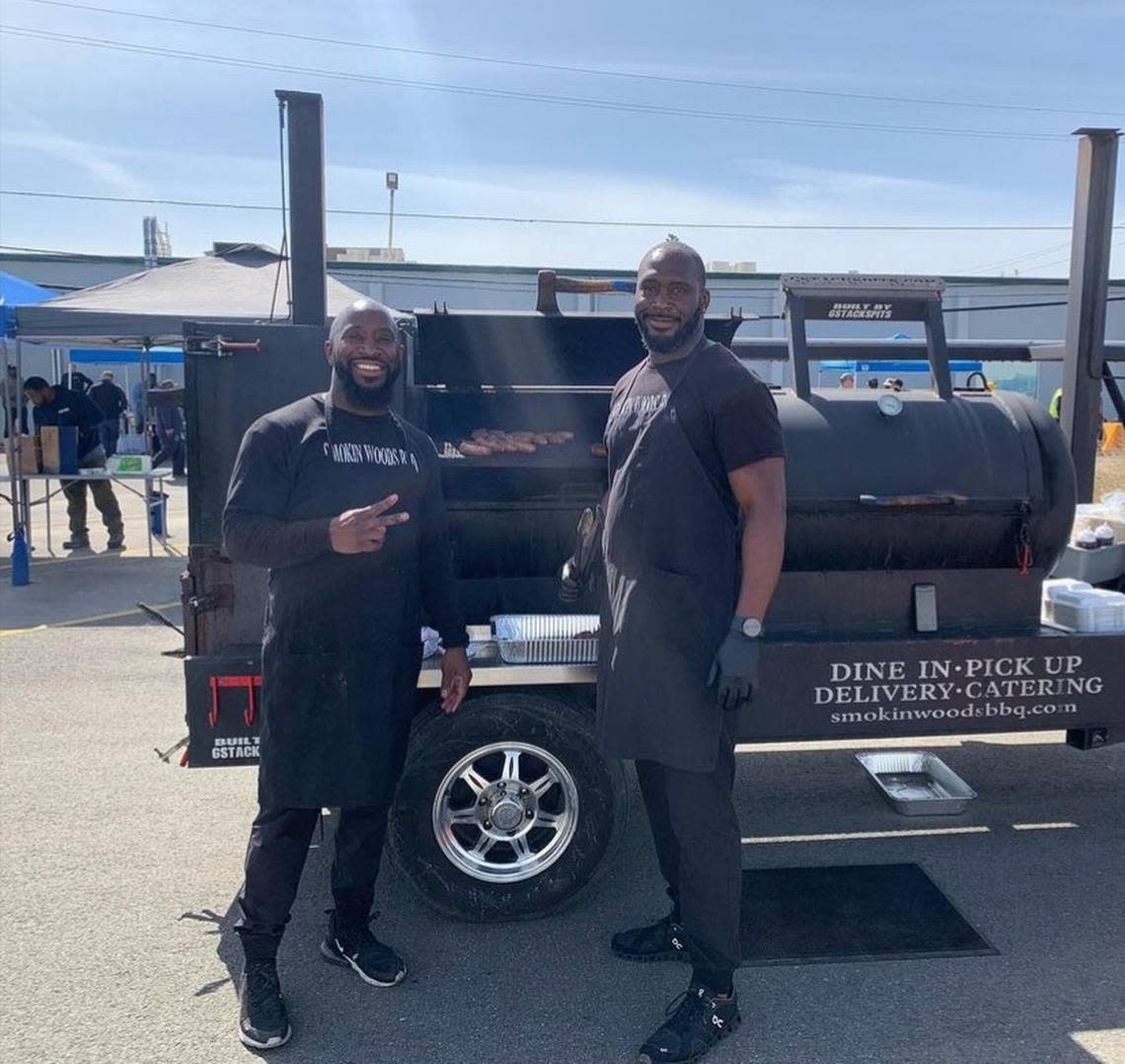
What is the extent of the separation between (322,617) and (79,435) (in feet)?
32.9

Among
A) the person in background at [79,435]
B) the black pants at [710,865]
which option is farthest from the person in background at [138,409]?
the black pants at [710,865]

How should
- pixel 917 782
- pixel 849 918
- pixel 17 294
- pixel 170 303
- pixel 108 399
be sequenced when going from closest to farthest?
pixel 849 918, pixel 917 782, pixel 170 303, pixel 17 294, pixel 108 399

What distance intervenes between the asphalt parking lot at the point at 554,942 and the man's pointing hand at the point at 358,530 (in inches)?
54.2

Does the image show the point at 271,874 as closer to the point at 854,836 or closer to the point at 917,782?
the point at 854,836

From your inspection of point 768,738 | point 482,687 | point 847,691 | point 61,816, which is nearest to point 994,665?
point 847,691

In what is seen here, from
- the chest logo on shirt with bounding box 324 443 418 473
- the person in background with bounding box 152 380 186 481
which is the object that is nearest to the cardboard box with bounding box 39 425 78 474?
the person in background with bounding box 152 380 186 481

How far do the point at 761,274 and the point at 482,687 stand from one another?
31.9 meters

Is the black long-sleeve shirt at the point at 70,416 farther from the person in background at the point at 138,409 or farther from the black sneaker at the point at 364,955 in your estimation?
the person in background at the point at 138,409

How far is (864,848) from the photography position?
4227 millimetres

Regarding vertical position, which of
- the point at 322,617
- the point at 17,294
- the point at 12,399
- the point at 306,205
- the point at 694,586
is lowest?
the point at 322,617

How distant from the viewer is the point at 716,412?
2.79 meters

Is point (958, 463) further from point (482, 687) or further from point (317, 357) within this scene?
point (317, 357)

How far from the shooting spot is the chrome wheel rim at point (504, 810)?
11.6 ft

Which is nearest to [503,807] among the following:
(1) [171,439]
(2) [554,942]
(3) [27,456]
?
(2) [554,942]
